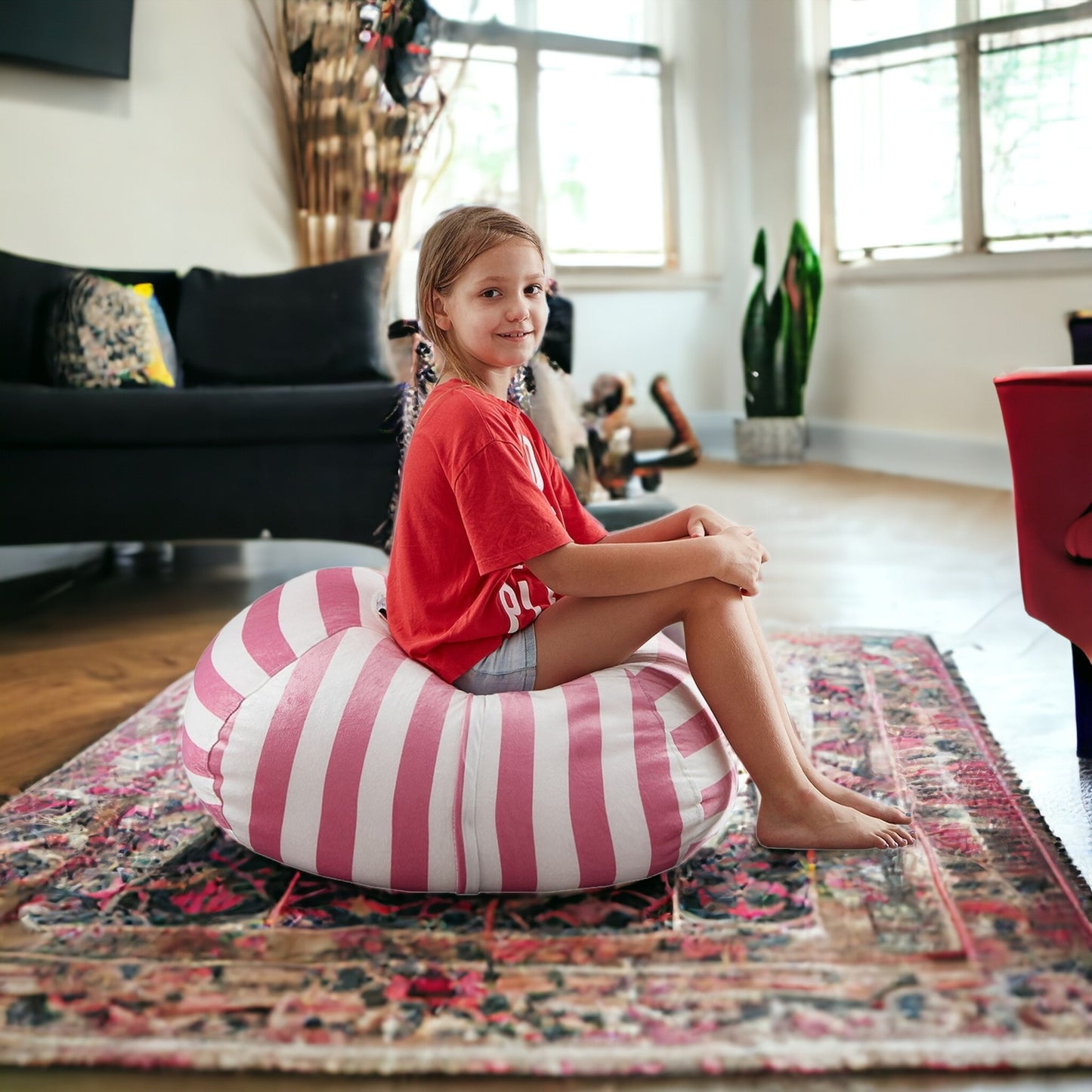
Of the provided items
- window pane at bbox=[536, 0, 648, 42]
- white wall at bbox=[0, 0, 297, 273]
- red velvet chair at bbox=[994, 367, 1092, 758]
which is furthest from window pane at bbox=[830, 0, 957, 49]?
red velvet chair at bbox=[994, 367, 1092, 758]

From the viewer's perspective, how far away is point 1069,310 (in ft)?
13.9

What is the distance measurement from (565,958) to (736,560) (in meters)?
0.47

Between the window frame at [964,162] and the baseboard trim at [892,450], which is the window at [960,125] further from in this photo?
the baseboard trim at [892,450]

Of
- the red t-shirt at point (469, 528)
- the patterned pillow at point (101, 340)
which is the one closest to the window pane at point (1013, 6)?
the patterned pillow at point (101, 340)

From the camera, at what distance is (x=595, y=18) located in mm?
5602

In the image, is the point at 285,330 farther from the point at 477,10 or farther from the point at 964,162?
the point at 964,162

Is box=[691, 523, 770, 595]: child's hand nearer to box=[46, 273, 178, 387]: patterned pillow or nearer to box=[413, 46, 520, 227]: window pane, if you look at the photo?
box=[46, 273, 178, 387]: patterned pillow

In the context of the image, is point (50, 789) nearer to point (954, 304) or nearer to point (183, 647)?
point (183, 647)

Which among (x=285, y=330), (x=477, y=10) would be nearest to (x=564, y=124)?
(x=477, y=10)

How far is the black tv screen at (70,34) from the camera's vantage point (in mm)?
3629

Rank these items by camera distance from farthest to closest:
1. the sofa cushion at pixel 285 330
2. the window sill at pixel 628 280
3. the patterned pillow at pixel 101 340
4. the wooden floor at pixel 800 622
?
the window sill at pixel 628 280, the sofa cushion at pixel 285 330, the patterned pillow at pixel 101 340, the wooden floor at pixel 800 622

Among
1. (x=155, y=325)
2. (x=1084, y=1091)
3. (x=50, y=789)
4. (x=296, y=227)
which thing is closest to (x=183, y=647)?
(x=50, y=789)

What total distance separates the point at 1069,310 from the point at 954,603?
2.08 metres

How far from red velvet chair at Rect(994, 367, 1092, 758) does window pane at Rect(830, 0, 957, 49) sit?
12.4 feet
